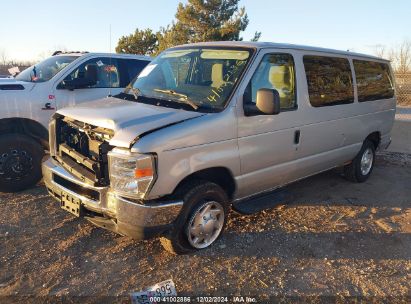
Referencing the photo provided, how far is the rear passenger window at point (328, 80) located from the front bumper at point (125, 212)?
2.41 metres

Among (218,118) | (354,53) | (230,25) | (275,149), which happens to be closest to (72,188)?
(218,118)

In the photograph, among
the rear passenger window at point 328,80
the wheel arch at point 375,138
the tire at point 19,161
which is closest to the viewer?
the rear passenger window at point 328,80

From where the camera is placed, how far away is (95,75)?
5.80 m

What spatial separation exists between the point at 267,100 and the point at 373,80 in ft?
10.8

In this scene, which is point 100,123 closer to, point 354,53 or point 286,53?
point 286,53

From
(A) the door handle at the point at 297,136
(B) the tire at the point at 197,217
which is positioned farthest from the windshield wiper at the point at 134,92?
(A) the door handle at the point at 297,136

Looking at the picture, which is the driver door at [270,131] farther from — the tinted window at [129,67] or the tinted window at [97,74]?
the tinted window at [129,67]

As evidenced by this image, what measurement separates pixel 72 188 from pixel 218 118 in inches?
63.0

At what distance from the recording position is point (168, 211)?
130 inches

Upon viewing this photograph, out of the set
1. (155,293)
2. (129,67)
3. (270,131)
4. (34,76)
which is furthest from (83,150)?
(129,67)

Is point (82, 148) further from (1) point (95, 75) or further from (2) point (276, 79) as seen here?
(1) point (95, 75)

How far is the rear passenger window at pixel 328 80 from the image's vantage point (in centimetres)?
466

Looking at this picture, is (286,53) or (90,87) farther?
(90,87)

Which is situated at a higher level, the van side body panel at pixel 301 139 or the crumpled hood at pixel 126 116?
the crumpled hood at pixel 126 116
